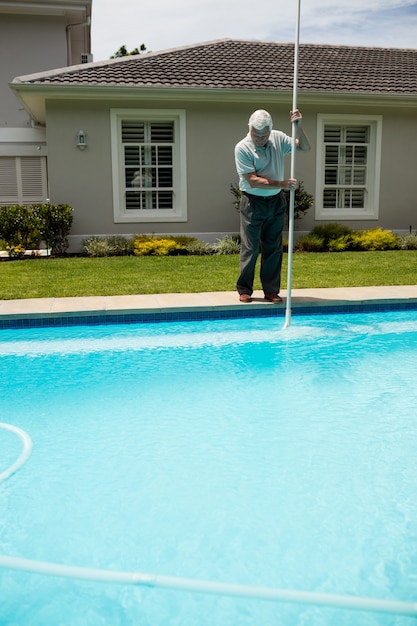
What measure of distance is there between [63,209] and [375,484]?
10.3m

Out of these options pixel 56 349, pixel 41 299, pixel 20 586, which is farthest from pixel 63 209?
pixel 20 586

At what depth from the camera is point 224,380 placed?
535 cm

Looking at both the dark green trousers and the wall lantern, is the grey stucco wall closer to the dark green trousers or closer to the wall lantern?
the wall lantern

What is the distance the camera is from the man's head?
655 cm

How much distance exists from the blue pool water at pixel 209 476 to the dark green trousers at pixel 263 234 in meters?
1.28

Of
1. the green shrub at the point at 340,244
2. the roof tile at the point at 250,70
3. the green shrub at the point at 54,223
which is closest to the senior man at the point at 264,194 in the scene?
the green shrub at the point at 340,244

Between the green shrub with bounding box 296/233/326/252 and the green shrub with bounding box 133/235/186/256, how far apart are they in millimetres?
2486

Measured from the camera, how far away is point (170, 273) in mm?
9734

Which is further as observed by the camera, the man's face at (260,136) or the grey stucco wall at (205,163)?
the grey stucco wall at (205,163)

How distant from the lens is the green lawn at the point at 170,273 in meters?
8.38

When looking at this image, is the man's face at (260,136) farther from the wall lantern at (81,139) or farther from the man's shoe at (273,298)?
the wall lantern at (81,139)

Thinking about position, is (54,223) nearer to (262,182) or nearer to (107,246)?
(107,246)

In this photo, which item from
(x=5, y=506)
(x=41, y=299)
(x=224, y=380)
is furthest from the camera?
(x=41, y=299)

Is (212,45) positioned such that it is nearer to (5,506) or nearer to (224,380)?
(224,380)
